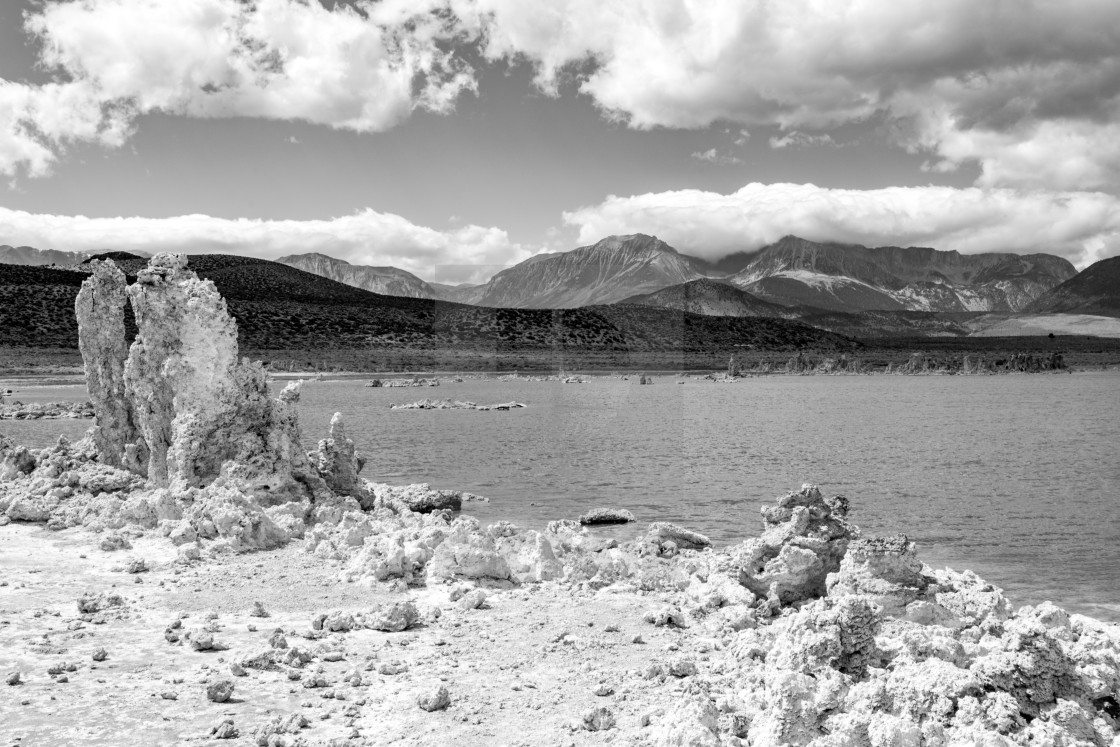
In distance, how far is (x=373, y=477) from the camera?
23547mm

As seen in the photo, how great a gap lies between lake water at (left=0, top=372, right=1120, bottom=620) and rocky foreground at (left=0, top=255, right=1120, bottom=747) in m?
4.08

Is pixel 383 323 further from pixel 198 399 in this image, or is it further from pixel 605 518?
pixel 605 518

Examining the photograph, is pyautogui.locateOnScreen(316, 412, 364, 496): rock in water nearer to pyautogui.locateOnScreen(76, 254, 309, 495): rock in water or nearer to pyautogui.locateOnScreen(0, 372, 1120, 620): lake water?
pyautogui.locateOnScreen(76, 254, 309, 495): rock in water

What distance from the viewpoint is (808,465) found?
1049 inches

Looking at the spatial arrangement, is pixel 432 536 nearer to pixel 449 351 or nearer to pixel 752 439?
pixel 752 439

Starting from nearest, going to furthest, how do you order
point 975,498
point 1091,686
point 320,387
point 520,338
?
point 1091,686 < point 975,498 < point 320,387 < point 520,338

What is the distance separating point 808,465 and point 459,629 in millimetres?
19735

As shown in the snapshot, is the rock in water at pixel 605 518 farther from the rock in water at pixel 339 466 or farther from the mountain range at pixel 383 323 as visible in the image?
the mountain range at pixel 383 323

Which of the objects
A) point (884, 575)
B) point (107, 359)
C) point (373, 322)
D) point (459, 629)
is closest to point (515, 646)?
point (459, 629)

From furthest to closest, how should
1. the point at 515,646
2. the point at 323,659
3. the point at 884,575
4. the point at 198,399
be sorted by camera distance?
the point at 198,399
the point at 884,575
the point at 515,646
the point at 323,659

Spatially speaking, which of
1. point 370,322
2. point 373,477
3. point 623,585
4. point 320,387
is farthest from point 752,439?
point 370,322

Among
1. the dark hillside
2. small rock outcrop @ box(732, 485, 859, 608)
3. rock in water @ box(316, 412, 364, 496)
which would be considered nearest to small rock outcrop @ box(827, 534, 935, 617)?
small rock outcrop @ box(732, 485, 859, 608)

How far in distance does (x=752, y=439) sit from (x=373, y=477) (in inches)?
701

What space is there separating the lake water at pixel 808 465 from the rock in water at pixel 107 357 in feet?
23.2
